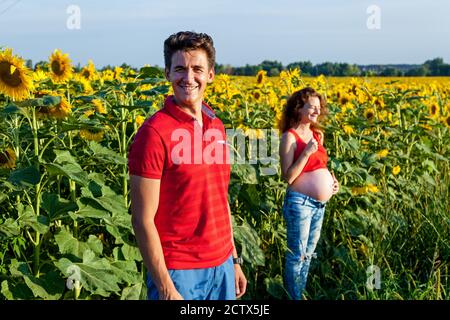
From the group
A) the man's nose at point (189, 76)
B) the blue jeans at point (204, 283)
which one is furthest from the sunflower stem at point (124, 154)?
the man's nose at point (189, 76)

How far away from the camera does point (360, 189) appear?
4.48 m

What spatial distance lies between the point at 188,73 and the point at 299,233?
5.44 ft

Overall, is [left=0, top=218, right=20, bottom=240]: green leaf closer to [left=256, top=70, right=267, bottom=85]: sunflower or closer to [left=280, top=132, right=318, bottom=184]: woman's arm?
[left=280, top=132, right=318, bottom=184]: woman's arm

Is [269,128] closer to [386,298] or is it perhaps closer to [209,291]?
[386,298]

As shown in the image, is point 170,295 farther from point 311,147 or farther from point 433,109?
point 433,109

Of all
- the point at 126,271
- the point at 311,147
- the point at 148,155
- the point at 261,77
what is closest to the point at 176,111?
the point at 148,155

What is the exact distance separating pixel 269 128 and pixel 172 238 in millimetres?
2613

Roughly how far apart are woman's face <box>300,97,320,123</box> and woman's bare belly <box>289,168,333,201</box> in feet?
0.84

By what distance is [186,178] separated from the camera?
79.4 inches

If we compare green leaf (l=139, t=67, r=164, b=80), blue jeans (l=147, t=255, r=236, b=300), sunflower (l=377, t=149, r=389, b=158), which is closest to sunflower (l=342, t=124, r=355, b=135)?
sunflower (l=377, t=149, r=389, b=158)

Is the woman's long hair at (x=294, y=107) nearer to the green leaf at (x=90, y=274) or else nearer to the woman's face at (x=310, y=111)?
the woman's face at (x=310, y=111)

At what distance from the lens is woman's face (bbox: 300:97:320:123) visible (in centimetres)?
352

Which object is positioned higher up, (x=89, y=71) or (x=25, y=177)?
(x=89, y=71)
